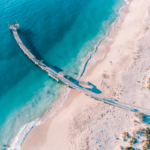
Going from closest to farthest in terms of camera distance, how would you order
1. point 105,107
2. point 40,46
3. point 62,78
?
point 105,107, point 62,78, point 40,46

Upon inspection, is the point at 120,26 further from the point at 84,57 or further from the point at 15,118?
the point at 15,118

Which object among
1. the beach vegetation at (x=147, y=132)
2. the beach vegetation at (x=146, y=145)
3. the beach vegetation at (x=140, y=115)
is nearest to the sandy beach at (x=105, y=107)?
the beach vegetation at (x=146, y=145)

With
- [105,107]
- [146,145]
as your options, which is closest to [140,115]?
[146,145]

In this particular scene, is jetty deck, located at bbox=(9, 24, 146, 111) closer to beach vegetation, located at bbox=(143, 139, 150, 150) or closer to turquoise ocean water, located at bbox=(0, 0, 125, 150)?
turquoise ocean water, located at bbox=(0, 0, 125, 150)

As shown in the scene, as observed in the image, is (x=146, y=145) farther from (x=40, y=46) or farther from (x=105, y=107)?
(x=40, y=46)

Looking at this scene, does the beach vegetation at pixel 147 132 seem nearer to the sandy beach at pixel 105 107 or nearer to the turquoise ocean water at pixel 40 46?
the sandy beach at pixel 105 107

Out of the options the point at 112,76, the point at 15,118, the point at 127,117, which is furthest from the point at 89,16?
the point at 15,118
